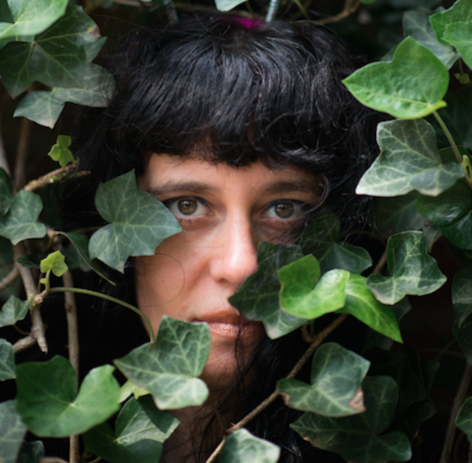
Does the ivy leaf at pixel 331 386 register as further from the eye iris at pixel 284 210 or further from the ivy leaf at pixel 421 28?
the ivy leaf at pixel 421 28

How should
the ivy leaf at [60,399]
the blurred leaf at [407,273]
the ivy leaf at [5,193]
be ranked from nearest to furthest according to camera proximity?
the ivy leaf at [60,399] < the blurred leaf at [407,273] < the ivy leaf at [5,193]

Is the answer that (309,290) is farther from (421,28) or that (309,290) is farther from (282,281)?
(421,28)

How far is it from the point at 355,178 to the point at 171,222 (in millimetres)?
393

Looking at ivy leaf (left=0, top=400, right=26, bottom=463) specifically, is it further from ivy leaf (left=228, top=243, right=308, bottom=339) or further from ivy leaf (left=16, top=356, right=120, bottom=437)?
ivy leaf (left=228, top=243, right=308, bottom=339)

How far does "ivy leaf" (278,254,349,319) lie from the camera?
0.66 m

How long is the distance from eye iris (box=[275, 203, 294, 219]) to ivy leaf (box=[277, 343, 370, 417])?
1.02 feet

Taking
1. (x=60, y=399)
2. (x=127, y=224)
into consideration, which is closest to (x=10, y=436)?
(x=60, y=399)


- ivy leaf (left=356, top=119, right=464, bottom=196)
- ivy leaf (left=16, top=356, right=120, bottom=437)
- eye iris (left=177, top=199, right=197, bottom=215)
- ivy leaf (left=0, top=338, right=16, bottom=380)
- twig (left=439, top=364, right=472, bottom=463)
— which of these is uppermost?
ivy leaf (left=356, top=119, right=464, bottom=196)

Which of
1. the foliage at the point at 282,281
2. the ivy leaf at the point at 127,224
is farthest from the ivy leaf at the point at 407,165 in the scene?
the ivy leaf at the point at 127,224

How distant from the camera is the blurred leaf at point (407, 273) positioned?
0.71 m

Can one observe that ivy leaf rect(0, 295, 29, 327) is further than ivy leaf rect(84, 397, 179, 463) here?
Yes

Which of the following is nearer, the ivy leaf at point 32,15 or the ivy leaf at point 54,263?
the ivy leaf at point 32,15

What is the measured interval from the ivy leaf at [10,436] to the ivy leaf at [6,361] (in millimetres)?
72

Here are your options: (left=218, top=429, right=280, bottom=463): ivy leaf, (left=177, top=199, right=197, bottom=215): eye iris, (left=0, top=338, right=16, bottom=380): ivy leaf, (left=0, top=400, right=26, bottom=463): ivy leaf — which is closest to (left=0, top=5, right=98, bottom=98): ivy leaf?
(left=177, top=199, right=197, bottom=215): eye iris
